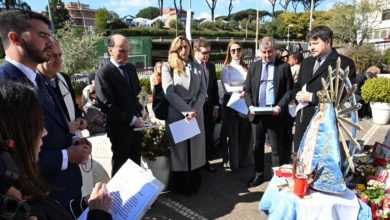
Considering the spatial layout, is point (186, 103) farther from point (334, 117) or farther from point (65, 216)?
point (65, 216)

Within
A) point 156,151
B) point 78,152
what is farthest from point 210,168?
point 78,152

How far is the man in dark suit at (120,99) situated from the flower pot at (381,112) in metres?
6.49

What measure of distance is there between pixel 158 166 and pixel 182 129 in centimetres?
60

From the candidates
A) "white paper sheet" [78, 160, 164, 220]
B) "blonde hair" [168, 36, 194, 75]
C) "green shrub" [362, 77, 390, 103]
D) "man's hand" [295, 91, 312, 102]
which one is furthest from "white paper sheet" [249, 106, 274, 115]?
"green shrub" [362, 77, 390, 103]

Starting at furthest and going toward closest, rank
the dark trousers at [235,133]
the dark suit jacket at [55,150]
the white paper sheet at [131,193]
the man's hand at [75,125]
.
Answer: the dark trousers at [235,133], the man's hand at [75,125], the dark suit jacket at [55,150], the white paper sheet at [131,193]

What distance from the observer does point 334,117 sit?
257cm

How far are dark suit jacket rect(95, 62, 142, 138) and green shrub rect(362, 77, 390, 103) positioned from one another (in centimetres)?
635

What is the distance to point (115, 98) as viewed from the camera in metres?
3.44

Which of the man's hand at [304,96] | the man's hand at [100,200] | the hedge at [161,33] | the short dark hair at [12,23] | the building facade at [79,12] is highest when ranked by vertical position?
the building facade at [79,12]

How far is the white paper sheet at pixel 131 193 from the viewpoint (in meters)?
1.69

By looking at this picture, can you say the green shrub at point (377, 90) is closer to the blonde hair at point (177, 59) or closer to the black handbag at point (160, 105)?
the blonde hair at point (177, 59)

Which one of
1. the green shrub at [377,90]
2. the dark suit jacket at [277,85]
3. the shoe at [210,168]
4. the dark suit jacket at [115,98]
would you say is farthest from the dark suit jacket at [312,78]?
the green shrub at [377,90]

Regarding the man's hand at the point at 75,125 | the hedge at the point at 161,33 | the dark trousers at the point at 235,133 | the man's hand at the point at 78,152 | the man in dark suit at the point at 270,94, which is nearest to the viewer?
the man's hand at the point at 78,152

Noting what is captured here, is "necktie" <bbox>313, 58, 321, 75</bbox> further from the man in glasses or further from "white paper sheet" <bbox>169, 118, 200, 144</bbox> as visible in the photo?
the man in glasses
